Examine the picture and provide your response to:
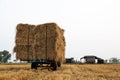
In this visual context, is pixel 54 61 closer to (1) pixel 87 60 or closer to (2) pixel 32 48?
(2) pixel 32 48

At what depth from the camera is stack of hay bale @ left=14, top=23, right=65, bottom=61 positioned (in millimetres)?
21953

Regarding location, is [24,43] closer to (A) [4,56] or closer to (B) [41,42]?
(B) [41,42]

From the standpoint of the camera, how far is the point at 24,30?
2289cm

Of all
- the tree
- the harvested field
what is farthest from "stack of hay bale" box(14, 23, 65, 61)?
the tree

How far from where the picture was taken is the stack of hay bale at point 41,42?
22.0 m

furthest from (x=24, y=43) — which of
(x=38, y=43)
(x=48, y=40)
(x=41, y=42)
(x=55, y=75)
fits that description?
(x=55, y=75)

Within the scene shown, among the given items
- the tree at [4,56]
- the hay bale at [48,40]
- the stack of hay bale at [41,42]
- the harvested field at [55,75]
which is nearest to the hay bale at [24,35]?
the stack of hay bale at [41,42]

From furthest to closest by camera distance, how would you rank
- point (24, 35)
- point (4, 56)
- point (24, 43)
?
point (4, 56), point (24, 35), point (24, 43)

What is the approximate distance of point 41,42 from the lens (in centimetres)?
2227

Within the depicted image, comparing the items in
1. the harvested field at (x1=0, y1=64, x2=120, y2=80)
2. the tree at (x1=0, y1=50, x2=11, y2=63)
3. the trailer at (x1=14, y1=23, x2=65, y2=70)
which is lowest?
the harvested field at (x1=0, y1=64, x2=120, y2=80)

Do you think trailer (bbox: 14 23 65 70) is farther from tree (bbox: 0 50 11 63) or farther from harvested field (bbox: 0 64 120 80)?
tree (bbox: 0 50 11 63)

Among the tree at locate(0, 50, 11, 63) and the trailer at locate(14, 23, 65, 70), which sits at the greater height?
the tree at locate(0, 50, 11, 63)

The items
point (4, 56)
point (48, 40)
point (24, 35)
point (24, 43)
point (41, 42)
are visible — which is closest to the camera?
point (48, 40)

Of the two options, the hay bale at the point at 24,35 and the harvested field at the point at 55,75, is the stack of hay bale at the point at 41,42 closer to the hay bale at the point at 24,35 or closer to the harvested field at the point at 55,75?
the hay bale at the point at 24,35
